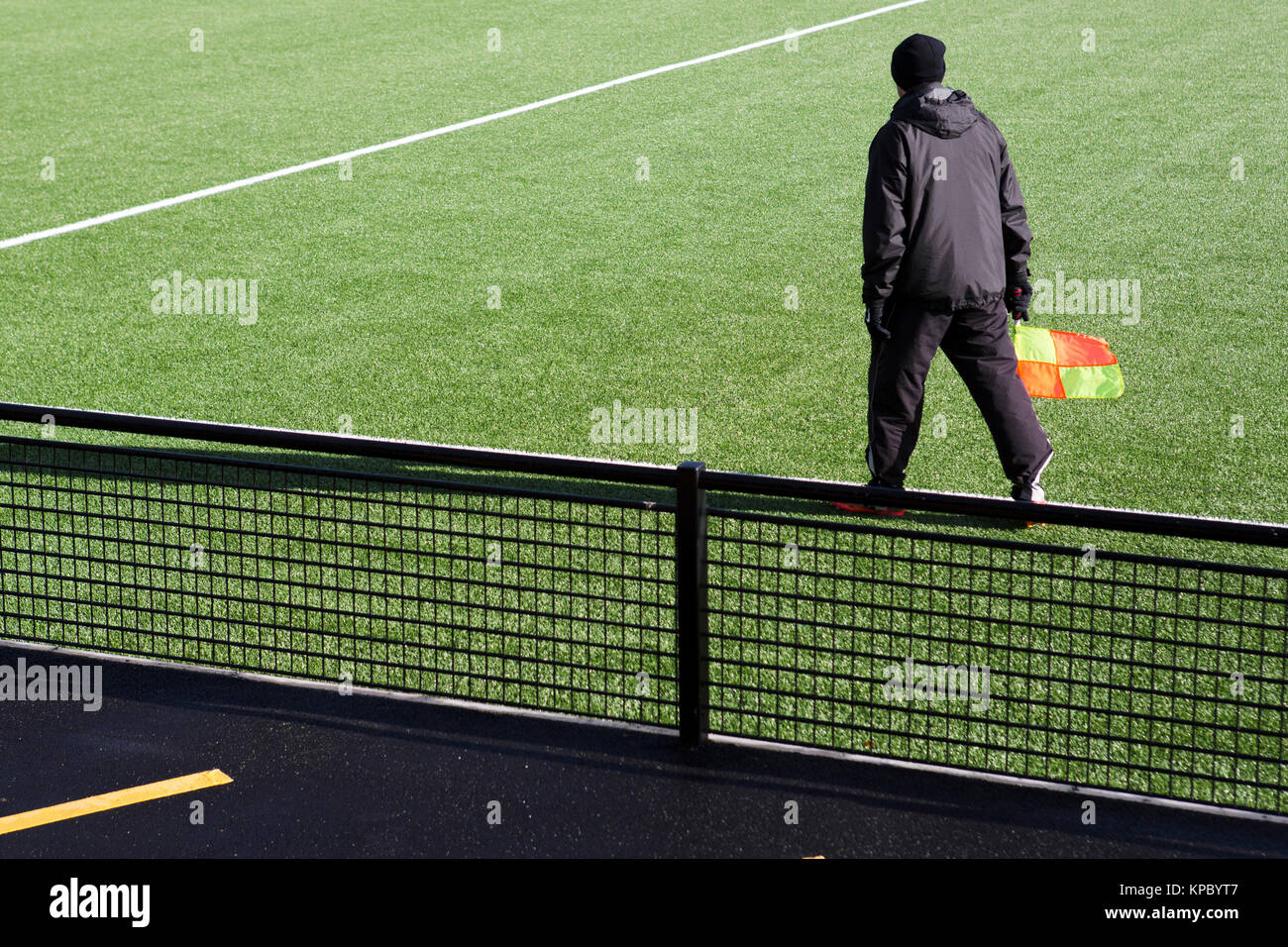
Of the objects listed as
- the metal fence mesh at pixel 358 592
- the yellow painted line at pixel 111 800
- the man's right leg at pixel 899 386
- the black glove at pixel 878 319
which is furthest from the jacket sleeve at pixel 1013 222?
the yellow painted line at pixel 111 800

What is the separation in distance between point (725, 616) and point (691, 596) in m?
1.30

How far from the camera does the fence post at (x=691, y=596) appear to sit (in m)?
4.80

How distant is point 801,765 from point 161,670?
2.46 meters

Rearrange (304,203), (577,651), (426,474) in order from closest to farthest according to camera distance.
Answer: (577,651) < (426,474) < (304,203)

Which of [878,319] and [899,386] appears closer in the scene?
[878,319]

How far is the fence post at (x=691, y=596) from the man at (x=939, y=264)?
7.96ft

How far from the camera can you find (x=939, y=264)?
695 cm

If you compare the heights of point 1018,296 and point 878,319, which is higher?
point 1018,296

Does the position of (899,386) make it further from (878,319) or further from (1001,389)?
(1001,389)

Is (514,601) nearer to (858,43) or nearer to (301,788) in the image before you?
(301,788)

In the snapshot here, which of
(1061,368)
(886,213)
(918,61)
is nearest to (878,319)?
(886,213)

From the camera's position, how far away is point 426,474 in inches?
322

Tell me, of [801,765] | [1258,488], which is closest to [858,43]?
[1258,488]
